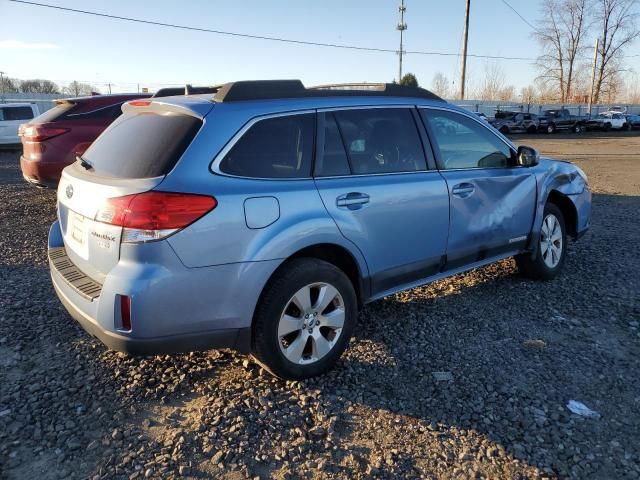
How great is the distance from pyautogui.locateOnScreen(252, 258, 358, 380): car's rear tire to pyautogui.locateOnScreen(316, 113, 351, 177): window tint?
59 cm

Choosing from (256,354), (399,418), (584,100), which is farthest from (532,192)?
(584,100)

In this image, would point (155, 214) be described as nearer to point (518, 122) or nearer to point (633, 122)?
point (518, 122)

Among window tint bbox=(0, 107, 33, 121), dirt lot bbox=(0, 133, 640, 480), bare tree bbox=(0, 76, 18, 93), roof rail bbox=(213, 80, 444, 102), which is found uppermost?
bare tree bbox=(0, 76, 18, 93)

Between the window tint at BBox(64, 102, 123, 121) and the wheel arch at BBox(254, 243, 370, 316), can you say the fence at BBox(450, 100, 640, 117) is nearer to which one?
the window tint at BBox(64, 102, 123, 121)

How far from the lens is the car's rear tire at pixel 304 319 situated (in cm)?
292

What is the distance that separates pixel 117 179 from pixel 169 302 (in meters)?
0.76

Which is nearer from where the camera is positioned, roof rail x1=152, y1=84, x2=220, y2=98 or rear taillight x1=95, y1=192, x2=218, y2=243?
rear taillight x1=95, y1=192, x2=218, y2=243

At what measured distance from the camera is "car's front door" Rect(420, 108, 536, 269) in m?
3.97

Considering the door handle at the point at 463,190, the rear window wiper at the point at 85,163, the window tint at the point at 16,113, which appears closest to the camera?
the rear window wiper at the point at 85,163

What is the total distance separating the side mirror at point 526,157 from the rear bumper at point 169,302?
272 cm

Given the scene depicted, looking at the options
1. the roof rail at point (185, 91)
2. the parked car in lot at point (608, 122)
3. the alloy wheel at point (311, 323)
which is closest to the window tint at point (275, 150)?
the alloy wheel at point (311, 323)

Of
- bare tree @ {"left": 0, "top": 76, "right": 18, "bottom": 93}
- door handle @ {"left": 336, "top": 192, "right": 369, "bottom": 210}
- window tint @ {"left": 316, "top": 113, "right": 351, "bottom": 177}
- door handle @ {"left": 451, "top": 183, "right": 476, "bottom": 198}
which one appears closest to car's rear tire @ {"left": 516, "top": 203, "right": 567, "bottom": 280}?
door handle @ {"left": 451, "top": 183, "right": 476, "bottom": 198}

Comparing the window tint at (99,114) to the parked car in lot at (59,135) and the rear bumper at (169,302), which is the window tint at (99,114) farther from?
the rear bumper at (169,302)

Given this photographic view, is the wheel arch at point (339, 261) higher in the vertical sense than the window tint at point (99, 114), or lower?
lower
